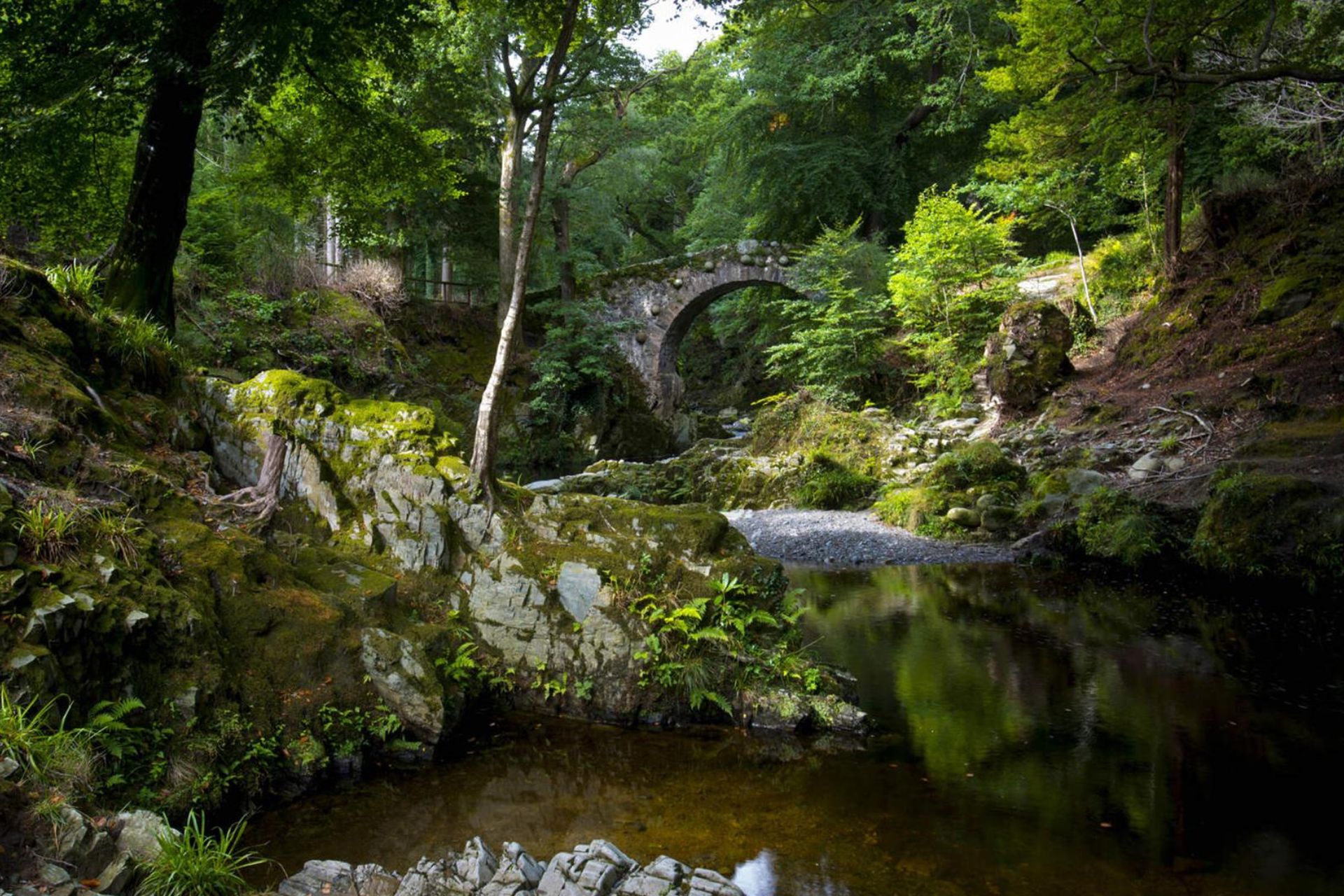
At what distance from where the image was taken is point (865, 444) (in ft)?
48.9

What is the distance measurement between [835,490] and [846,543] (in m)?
2.60

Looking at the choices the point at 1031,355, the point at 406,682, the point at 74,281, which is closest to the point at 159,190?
the point at 74,281

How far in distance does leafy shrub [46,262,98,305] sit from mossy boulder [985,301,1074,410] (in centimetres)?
1408

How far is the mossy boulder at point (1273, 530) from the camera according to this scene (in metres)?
7.57

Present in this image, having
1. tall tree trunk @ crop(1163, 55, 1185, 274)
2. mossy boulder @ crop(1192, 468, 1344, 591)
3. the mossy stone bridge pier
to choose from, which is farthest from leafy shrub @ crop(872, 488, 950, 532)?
the mossy stone bridge pier

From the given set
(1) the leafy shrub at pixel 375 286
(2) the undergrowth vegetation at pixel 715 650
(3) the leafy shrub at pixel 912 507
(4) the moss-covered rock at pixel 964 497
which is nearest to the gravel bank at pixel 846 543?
(3) the leafy shrub at pixel 912 507

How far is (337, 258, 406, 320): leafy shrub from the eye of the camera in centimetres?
1641

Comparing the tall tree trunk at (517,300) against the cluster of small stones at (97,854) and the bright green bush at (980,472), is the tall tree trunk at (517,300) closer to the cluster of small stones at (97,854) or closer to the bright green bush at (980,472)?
the cluster of small stones at (97,854)

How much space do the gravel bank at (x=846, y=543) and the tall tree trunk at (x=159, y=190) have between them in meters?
7.50

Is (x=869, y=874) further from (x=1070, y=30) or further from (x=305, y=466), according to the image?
(x=1070, y=30)

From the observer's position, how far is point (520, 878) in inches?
125

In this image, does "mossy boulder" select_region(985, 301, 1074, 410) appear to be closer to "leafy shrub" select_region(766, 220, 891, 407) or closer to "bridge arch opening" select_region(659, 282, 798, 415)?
"leafy shrub" select_region(766, 220, 891, 407)

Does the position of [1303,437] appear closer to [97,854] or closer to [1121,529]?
[1121,529]

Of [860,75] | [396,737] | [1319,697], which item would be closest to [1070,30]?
[1319,697]
